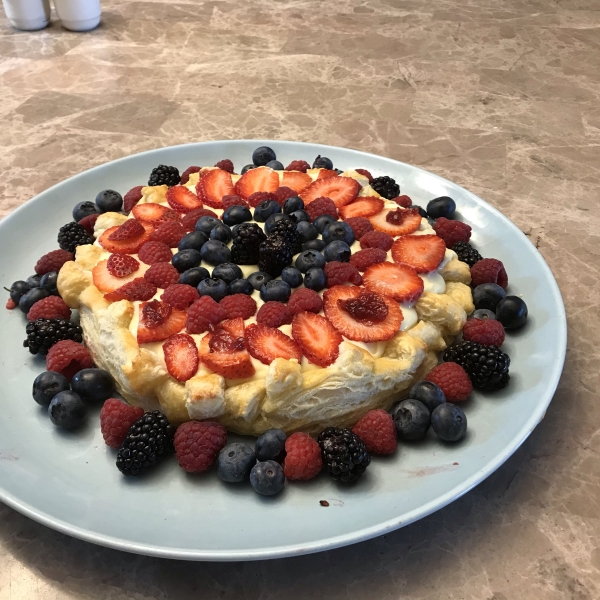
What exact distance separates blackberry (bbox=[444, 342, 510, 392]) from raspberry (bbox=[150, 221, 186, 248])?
104 cm

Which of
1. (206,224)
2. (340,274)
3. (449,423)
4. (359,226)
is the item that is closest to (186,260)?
(206,224)

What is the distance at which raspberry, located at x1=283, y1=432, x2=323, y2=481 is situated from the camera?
5.02ft

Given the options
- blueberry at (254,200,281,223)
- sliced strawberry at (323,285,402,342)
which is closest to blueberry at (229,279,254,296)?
sliced strawberry at (323,285,402,342)

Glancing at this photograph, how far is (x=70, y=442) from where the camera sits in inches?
66.4

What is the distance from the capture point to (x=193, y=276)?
191 cm

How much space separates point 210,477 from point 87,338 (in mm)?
684

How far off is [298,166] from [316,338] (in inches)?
42.5

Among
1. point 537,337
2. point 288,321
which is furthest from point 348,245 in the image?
point 537,337

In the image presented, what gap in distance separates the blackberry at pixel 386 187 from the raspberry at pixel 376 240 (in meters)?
0.41

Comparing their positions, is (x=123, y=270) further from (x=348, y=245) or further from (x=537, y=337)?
(x=537, y=337)

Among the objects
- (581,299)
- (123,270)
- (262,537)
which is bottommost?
(581,299)

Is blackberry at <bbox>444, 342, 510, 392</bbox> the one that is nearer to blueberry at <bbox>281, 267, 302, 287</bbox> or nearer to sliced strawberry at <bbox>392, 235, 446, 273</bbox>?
sliced strawberry at <bbox>392, 235, 446, 273</bbox>

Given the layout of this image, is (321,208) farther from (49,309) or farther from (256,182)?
(49,309)

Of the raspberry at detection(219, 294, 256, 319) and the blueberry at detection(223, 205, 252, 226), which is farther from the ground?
the blueberry at detection(223, 205, 252, 226)
